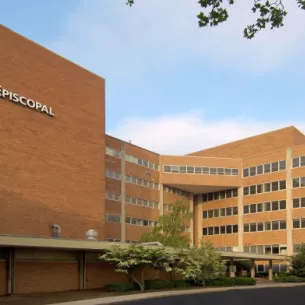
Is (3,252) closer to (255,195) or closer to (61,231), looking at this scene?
(61,231)

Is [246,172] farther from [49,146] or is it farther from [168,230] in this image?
[49,146]

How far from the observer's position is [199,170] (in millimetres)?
78500

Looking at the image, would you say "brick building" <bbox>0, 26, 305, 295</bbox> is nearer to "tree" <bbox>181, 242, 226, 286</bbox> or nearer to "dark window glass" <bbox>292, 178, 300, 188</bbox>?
"dark window glass" <bbox>292, 178, 300, 188</bbox>

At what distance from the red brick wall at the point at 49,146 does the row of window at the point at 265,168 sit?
31096mm

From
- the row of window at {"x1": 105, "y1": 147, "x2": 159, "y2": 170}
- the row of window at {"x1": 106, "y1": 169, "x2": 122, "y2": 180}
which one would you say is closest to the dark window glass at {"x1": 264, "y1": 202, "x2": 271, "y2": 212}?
the row of window at {"x1": 105, "y1": 147, "x2": 159, "y2": 170}

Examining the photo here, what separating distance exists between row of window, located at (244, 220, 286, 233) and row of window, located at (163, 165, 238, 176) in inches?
329

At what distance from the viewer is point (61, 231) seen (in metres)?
46.0

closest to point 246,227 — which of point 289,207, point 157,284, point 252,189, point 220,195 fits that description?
point 252,189

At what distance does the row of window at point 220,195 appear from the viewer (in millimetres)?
80144

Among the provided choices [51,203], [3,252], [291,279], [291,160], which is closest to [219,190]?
[291,160]

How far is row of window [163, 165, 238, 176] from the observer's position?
7681 cm

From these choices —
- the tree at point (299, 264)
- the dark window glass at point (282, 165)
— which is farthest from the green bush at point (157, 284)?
the dark window glass at point (282, 165)

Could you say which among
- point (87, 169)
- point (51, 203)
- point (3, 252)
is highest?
point (87, 169)

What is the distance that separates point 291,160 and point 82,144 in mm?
34313
